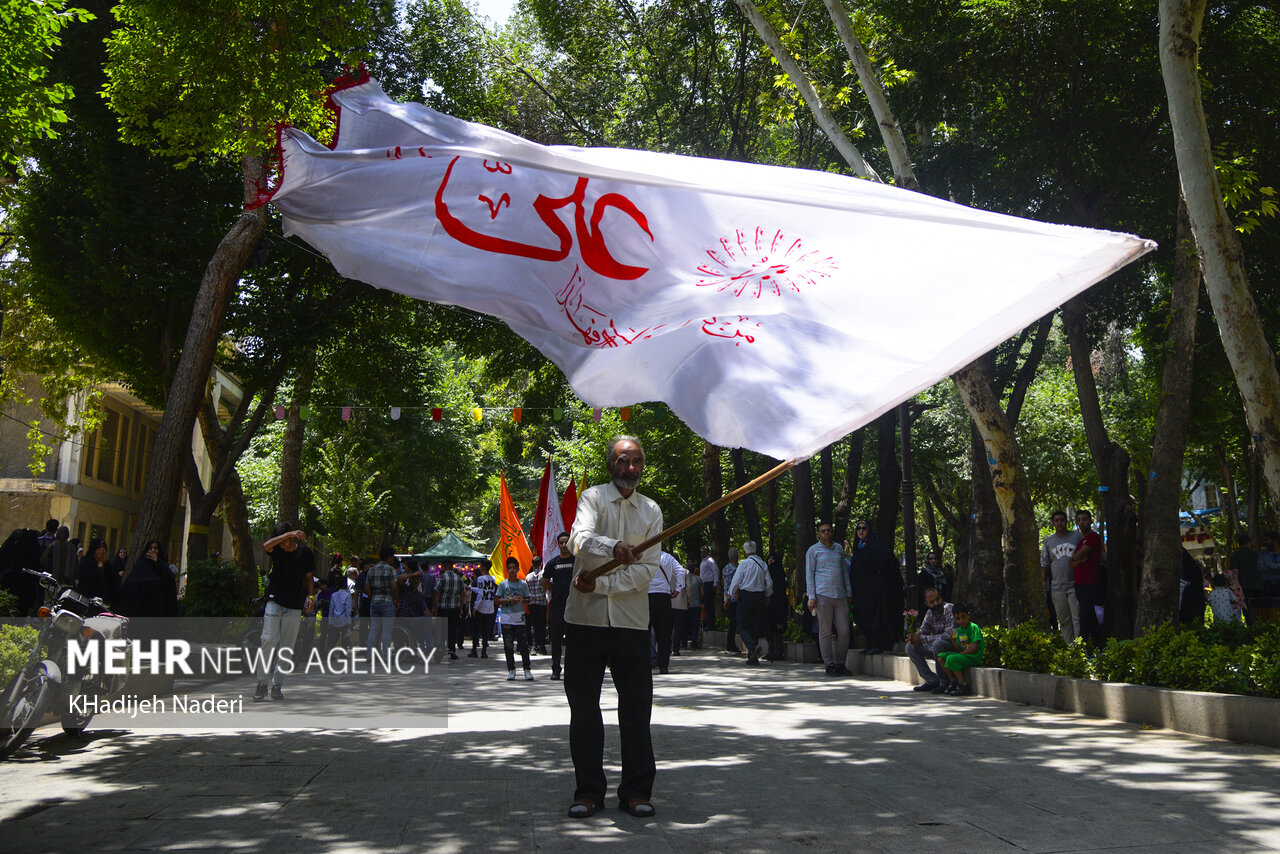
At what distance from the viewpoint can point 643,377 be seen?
5355 millimetres

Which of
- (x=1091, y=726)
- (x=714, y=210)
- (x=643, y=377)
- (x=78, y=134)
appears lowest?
(x=1091, y=726)

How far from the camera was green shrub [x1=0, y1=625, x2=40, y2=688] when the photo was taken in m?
7.85

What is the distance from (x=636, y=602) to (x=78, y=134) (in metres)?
17.8

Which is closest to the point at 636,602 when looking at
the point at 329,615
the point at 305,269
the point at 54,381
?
the point at 329,615

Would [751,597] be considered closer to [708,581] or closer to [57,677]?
[708,581]

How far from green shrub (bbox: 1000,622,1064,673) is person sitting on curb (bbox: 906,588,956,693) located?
722mm

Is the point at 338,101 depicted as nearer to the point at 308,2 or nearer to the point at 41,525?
the point at 308,2

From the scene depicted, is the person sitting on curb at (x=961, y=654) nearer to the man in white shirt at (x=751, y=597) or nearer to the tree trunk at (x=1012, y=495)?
the tree trunk at (x=1012, y=495)

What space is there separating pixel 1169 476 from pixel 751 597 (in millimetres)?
7031

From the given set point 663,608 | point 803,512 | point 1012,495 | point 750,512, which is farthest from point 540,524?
point 1012,495

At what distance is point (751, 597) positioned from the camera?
56.5 feet

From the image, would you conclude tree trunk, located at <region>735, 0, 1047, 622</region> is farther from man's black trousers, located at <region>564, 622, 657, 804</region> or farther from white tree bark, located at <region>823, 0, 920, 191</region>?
man's black trousers, located at <region>564, 622, 657, 804</region>

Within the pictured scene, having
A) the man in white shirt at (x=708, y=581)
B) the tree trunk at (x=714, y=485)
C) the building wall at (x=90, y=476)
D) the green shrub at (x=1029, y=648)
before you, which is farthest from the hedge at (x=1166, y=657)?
the building wall at (x=90, y=476)

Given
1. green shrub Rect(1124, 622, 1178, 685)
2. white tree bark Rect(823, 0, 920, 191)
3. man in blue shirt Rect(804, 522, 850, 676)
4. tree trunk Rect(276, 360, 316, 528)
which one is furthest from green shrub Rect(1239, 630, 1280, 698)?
tree trunk Rect(276, 360, 316, 528)
